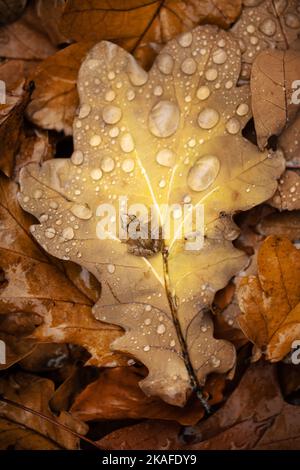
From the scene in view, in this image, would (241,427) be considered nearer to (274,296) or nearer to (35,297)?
(274,296)

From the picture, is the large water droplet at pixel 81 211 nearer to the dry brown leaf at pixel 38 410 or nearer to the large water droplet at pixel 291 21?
the dry brown leaf at pixel 38 410

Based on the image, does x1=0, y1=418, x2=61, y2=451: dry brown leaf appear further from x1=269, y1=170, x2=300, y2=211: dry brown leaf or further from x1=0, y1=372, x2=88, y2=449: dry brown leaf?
x1=269, y1=170, x2=300, y2=211: dry brown leaf

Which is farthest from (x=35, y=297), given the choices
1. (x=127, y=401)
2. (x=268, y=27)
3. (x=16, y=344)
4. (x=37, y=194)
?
(x=268, y=27)

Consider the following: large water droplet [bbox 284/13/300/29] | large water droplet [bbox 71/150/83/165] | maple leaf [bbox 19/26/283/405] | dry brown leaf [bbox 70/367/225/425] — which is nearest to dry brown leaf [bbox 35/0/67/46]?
maple leaf [bbox 19/26/283/405]

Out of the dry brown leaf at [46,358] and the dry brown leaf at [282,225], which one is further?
the dry brown leaf at [46,358]

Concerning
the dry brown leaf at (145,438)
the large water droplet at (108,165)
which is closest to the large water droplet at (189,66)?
the large water droplet at (108,165)

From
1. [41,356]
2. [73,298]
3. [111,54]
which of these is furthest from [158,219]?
[41,356]
